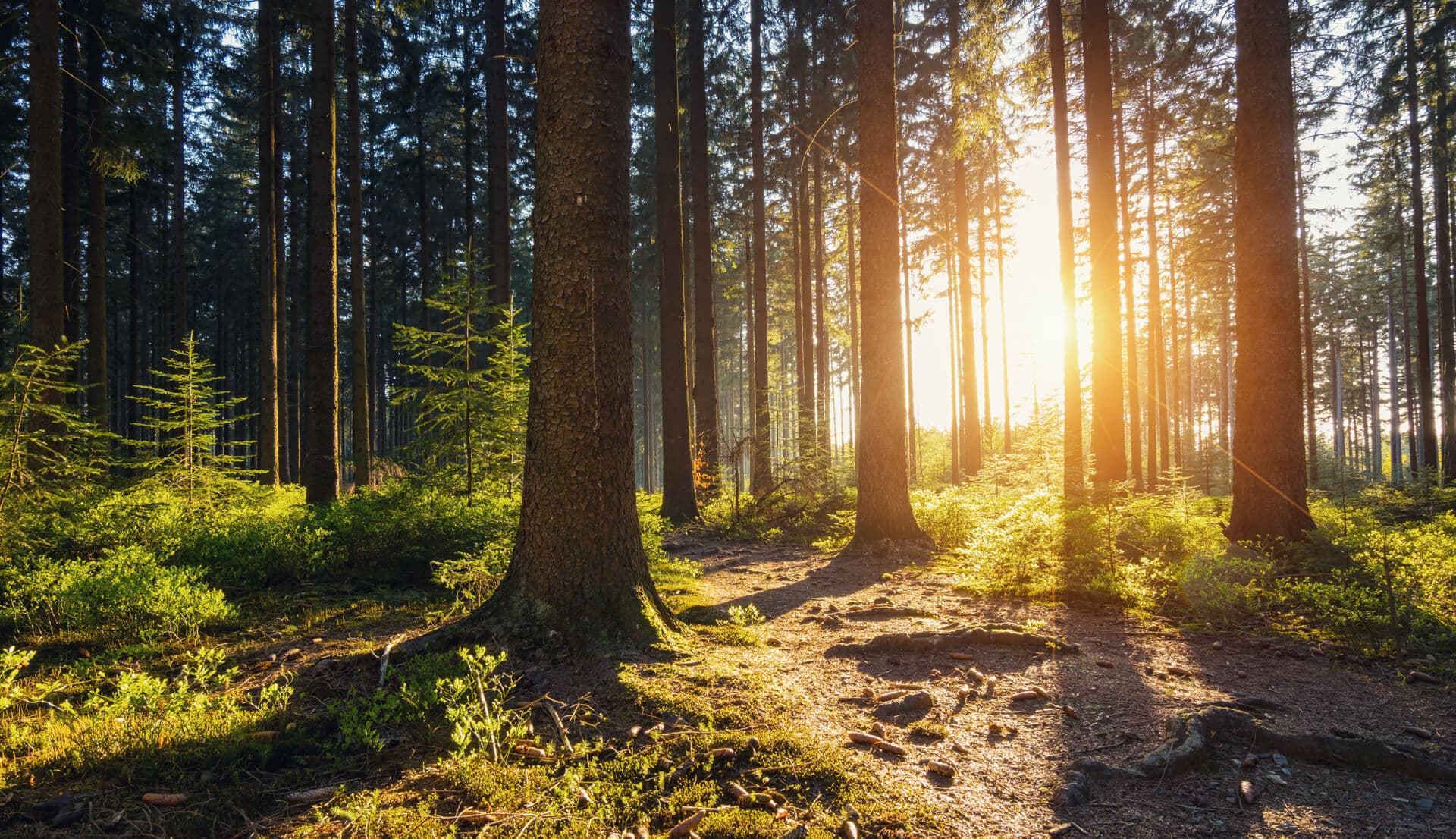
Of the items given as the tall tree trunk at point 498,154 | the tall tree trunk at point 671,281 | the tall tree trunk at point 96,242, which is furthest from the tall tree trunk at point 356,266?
the tall tree trunk at point 671,281

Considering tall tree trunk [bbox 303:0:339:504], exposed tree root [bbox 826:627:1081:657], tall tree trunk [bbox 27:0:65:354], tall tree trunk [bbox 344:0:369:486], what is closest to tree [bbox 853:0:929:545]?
exposed tree root [bbox 826:627:1081:657]

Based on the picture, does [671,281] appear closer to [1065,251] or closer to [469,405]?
[469,405]

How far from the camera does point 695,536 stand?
11688 mm

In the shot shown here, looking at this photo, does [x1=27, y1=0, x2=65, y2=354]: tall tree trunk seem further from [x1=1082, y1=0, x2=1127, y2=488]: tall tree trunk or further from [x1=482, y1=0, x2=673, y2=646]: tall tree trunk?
[x1=1082, y1=0, x2=1127, y2=488]: tall tree trunk

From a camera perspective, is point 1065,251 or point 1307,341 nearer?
point 1065,251

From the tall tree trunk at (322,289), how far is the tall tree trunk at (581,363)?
6.92m

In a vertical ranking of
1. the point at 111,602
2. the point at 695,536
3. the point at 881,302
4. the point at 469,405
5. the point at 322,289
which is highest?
the point at 322,289

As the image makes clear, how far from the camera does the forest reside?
2.62 m

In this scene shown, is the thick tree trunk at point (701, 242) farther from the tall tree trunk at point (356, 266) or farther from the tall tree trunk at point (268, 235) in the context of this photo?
the tall tree trunk at point (268, 235)

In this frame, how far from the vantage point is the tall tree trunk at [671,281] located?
12.2 meters

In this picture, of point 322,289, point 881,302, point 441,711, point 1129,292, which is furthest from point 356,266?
point 1129,292

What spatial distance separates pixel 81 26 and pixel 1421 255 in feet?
110

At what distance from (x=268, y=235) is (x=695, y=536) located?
45.5ft

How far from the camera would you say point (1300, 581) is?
19.1 ft
